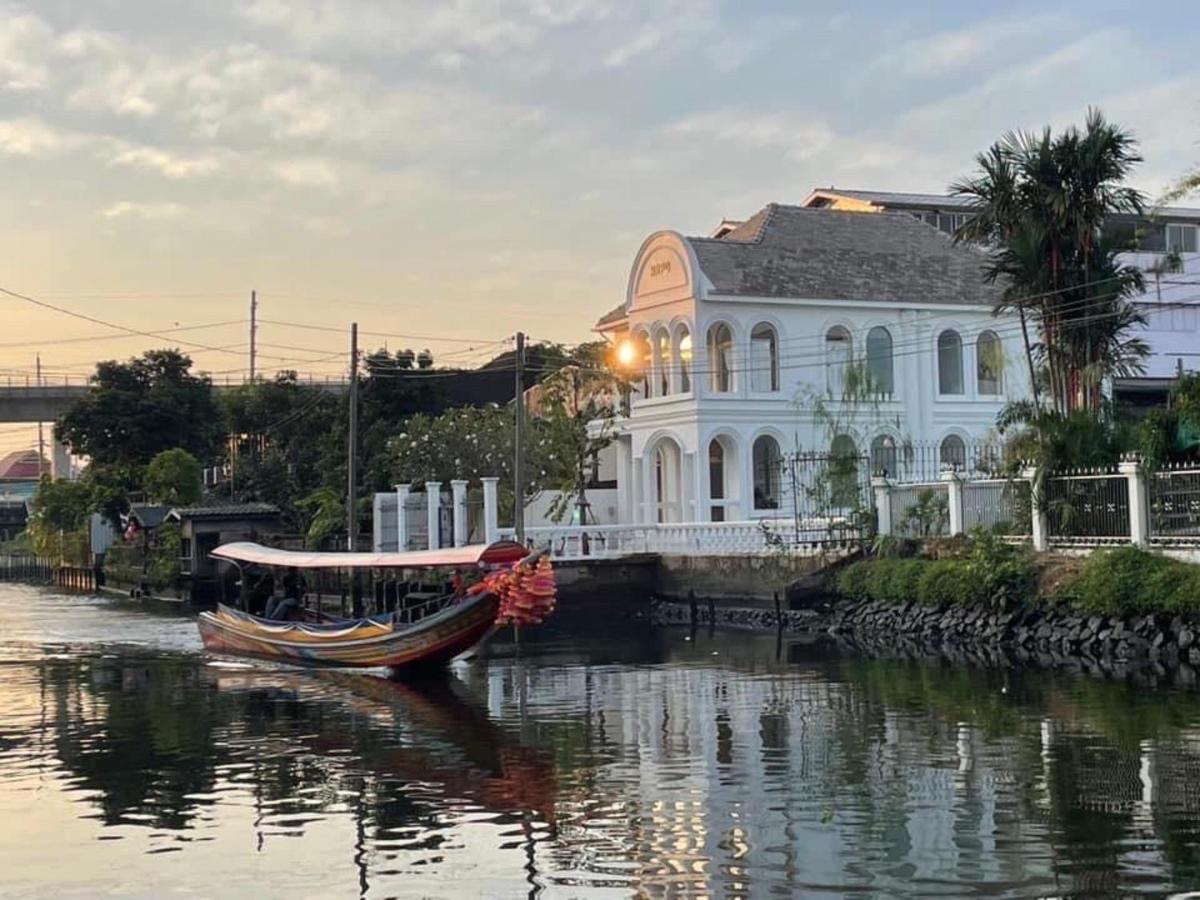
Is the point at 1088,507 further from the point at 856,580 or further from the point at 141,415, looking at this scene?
the point at 141,415

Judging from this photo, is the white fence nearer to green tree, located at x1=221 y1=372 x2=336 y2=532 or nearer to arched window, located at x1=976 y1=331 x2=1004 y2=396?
arched window, located at x1=976 y1=331 x2=1004 y2=396

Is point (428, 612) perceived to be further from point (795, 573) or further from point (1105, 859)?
point (1105, 859)

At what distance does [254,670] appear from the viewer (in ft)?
88.9

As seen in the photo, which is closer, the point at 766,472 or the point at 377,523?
the point at 766,472

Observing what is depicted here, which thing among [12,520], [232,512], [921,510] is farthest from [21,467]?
[921,510]

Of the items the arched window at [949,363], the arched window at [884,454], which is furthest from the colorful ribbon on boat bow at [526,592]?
the arched window at [949,363]

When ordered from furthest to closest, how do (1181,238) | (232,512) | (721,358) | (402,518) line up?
(1181,238) < (232,512) < (402,518) < (721,358)

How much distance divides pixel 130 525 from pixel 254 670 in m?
36.1

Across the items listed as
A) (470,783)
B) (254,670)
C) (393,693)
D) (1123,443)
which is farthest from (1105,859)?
(254,670)

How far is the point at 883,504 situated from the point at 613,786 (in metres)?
18.7

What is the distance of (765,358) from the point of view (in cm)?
3981

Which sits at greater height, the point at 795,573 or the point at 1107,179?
the point at 1107,179

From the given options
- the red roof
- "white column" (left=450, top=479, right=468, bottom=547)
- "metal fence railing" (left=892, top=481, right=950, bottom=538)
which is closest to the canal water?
"metal fence railing" (left=892, top=481, right=950, bottom=538)

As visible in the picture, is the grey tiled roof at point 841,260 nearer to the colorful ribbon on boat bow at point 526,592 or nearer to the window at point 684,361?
the window at point 684,361
